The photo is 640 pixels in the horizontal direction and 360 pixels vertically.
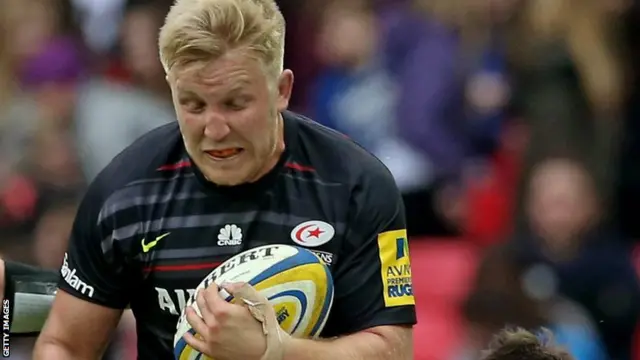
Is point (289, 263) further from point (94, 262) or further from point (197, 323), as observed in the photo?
point (94, 262)

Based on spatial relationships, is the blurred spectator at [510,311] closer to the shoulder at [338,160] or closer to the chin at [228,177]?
the shoulder at [338,160]

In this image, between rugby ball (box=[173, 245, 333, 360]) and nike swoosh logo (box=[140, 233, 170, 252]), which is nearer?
rugby ball (box=[173, 245, 333, 360])

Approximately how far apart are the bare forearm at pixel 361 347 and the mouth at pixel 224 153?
49 cm

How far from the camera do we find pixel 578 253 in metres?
6.03

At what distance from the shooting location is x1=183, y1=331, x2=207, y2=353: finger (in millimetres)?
3367

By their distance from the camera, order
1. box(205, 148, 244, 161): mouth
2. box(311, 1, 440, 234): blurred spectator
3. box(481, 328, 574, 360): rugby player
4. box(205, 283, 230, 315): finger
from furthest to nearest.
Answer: box(311, 1, 440, 234): blurred spectator → box(481, 328, 574, 360): rugby player → box(205, 148, 244, 161): mouth → box(205, 283, 230, 315): finger

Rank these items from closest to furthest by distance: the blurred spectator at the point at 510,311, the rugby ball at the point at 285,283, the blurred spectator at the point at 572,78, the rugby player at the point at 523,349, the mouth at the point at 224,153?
the rugby ball at the point at 285,283, the mouth at the point at 224,153, the rugby player at the point at 523,349, the blurred spectator at the point at 510,311, the blurred spectator at the point at 572,78

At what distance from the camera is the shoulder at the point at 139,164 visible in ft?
12.2

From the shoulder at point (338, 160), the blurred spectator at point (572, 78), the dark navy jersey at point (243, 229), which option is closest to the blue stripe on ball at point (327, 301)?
the dark navy jersey at point (243, 229)

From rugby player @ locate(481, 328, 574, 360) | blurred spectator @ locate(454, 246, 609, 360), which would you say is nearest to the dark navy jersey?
rugby player @ locate(481, 328, 574, 360)

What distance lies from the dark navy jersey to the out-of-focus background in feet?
7.01

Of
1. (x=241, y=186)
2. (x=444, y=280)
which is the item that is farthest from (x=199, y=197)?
(x=444, y=280)

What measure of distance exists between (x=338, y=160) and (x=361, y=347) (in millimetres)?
506

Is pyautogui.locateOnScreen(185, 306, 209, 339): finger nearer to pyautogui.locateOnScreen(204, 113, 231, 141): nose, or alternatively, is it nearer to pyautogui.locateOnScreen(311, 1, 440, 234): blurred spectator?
pyautogui.locateOnScreen(204, 113, 231, 141): nose
